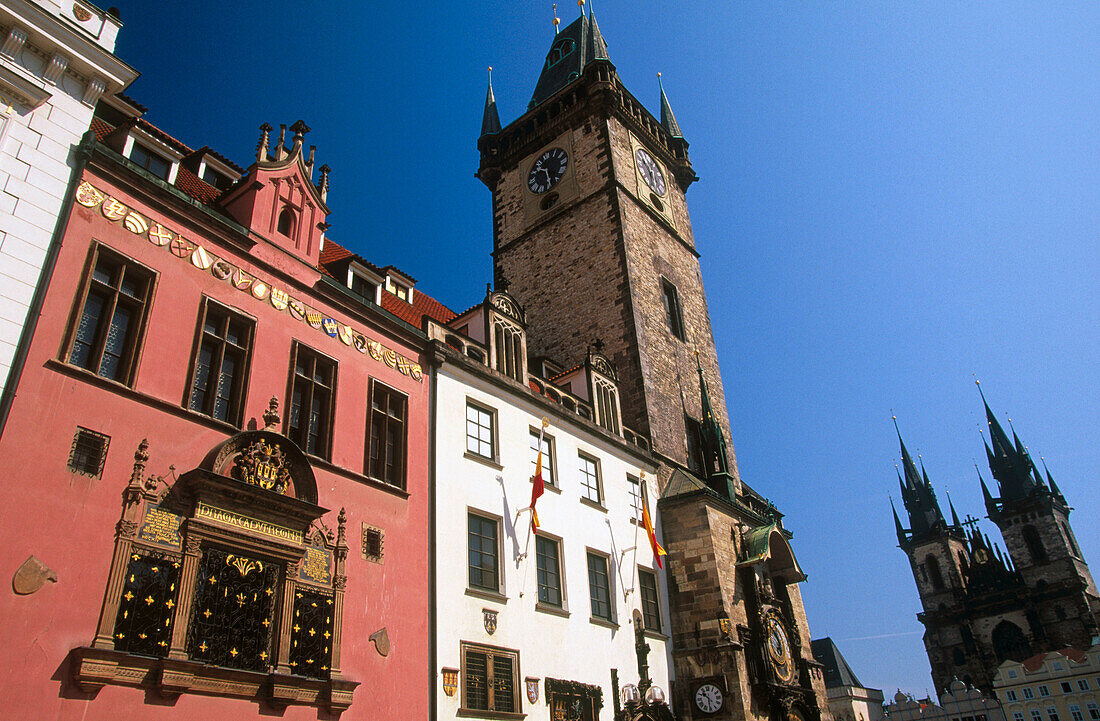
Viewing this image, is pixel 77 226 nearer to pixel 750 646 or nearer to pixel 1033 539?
pixel 750 646

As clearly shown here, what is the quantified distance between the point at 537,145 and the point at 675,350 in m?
11.3

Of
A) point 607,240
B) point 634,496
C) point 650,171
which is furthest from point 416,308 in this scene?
point 650,171

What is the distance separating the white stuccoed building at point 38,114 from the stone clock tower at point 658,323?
1391cm

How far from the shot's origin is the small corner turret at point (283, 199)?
1357cm

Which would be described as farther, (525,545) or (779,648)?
(779,648)

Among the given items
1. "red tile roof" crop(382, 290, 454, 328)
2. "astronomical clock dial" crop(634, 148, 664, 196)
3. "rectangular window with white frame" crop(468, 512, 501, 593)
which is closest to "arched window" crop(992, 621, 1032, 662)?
"astronomical clock dial" crop(634, 148, 664, 196)

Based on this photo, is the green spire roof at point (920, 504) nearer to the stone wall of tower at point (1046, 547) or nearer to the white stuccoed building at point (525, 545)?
the stone wall of tower at point (1046, 547)

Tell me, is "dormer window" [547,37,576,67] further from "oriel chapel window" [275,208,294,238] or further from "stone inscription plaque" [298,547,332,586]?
"stone inscription plaque" [298,547,332,586]

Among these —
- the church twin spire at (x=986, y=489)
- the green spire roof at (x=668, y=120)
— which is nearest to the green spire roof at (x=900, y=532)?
the church twin spire at (x=986, y=489)

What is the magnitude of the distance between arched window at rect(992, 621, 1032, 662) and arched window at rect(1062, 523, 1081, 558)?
9752 millimetres

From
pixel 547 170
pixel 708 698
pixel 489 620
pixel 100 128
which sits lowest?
pixel 708 698

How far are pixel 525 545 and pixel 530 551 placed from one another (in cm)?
20

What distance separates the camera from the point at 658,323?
84.4 feet

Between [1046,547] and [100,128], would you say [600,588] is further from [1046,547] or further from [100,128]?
[1046,547]
